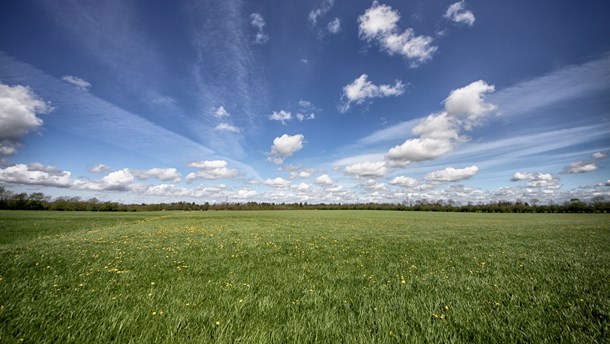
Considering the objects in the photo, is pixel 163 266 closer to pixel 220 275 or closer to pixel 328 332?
pixel 220 275

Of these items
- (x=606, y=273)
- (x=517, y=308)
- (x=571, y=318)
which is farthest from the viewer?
(x=606, y=273)

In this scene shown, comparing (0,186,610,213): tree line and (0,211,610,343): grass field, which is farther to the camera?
(0,186,610,213): tree line

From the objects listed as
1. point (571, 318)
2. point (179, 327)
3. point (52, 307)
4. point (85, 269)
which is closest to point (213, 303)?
point (179, 327)

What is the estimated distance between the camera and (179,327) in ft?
12.9

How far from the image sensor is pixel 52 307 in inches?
178

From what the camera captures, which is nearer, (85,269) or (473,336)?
(473,336)

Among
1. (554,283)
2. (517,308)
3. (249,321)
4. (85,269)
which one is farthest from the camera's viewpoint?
(85,269)

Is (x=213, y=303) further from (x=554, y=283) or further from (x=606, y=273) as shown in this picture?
(x=606, y=273)

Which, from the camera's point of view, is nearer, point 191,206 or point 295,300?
point 295,300

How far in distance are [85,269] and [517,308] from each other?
36.2 ft

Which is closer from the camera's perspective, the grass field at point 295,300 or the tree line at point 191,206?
the grass field at point 295,300

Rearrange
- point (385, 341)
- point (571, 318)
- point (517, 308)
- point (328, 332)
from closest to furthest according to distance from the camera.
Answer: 1. point (385, 341)
2. point (328, 332)
3. point (571, 318)
4. point (517, 308)

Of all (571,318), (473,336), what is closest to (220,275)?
(473,336)

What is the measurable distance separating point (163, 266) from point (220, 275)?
2.38 meters
